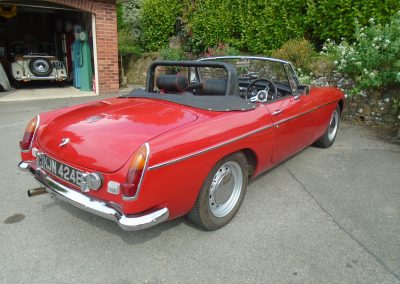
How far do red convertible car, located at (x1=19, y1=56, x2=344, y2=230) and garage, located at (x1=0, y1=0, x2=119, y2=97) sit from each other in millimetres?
6170

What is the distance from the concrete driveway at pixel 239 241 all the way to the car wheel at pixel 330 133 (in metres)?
1.13

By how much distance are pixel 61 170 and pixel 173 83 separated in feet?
4.76

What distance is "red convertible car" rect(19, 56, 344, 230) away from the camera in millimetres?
2227

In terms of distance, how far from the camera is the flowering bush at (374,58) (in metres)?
5.74

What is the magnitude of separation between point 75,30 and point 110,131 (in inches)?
347

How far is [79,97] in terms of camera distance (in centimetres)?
915

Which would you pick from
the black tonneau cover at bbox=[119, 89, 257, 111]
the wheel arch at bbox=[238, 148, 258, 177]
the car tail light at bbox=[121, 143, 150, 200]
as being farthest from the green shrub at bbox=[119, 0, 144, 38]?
the car tail light at bbox=[121, 143, 150, 200]

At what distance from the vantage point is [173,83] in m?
3.45

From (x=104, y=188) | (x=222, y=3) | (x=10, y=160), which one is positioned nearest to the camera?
(x=104, y=188)

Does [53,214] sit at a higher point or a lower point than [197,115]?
lower

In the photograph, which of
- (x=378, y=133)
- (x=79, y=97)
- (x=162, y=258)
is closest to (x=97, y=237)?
(x=162, y=258)

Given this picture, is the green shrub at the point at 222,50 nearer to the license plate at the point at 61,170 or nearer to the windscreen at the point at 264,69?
the windscreen at the point at 264,69

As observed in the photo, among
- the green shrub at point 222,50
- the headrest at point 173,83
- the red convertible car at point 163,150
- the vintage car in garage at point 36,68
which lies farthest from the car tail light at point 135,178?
the vintage car in garage at point 36,68

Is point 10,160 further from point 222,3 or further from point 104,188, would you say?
point 222,3
